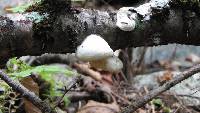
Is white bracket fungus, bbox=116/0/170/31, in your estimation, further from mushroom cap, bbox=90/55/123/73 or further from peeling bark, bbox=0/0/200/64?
mushroom cap, bbox=90/55/123/73

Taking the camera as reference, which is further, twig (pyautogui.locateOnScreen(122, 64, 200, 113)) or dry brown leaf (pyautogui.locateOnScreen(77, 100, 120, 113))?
dry brown leaf (pyautogui.locateOnScreen(77, 100, 120, 113))

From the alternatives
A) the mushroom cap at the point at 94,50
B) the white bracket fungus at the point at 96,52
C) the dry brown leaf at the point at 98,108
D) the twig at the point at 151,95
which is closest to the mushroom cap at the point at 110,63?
the white bracket fungus at the point at 96,52

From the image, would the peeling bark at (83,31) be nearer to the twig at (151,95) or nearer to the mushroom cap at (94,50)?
the mushroom cap at (94,50)

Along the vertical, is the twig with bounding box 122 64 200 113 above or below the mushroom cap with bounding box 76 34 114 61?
below

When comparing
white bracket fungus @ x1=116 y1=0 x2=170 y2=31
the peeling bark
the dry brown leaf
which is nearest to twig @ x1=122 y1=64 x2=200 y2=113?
the peeling bark

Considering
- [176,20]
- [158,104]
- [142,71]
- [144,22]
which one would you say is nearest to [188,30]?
[176,20]

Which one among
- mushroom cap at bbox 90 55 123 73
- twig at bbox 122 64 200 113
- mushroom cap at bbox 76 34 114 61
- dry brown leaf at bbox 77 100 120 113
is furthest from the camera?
dry brown leaf at bbox 77 100 120 113

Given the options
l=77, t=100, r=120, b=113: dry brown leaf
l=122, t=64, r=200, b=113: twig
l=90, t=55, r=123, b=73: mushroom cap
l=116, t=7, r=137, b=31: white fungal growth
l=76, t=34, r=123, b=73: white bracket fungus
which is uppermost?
l=116, t=7, r=137, b=31: white fungal growth
